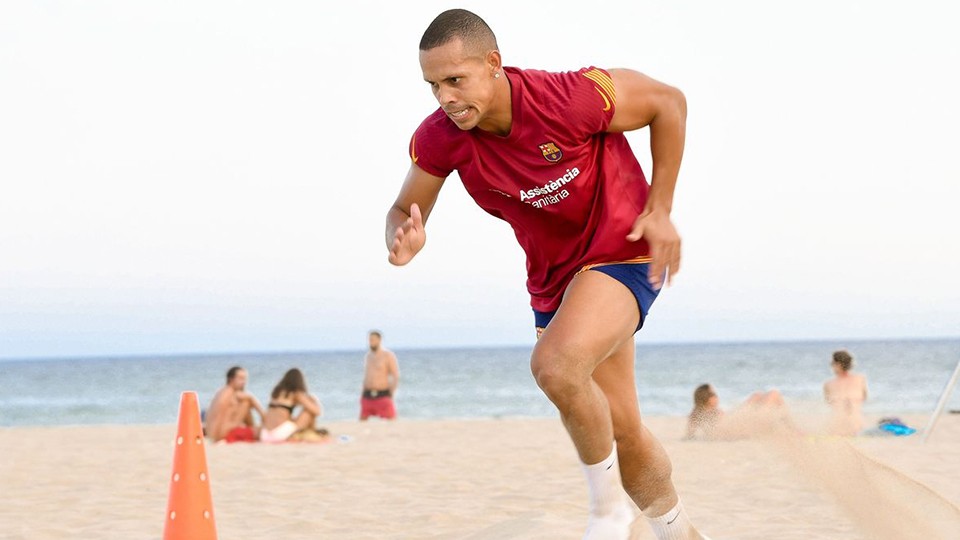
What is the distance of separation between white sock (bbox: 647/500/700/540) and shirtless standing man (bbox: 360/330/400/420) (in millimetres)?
11939

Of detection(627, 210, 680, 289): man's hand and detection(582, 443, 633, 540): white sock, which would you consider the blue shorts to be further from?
detection(582, 443, 633, 540): white sock

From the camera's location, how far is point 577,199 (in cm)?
420

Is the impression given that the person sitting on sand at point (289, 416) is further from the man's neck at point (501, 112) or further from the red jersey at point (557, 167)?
the man's neck at point (501, 112)

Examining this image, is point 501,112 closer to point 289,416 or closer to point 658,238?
point 658,238

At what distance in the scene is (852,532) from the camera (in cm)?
582

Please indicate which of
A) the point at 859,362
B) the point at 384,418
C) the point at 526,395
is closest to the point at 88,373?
the point at 526,395

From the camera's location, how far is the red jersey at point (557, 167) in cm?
412

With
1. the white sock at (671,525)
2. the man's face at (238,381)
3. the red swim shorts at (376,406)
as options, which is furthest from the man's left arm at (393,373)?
the white sock at (671,525)

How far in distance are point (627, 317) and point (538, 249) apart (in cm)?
49

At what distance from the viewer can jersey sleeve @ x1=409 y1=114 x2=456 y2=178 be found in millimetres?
4301

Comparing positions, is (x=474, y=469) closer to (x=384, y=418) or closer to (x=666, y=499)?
(x=666, y=499)

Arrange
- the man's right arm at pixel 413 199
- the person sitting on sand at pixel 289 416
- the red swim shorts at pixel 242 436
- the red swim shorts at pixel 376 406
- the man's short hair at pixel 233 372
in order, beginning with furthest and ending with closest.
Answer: the red swim shorts at pixel 376 406 < the man's short hair at pixel 233 372 < the red swim shorts at pixel 242 436 < the person sitting on sand at pixel 289 416 < the man's right arm at pixel 413 199

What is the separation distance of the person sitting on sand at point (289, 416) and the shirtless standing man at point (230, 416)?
10.1 inches

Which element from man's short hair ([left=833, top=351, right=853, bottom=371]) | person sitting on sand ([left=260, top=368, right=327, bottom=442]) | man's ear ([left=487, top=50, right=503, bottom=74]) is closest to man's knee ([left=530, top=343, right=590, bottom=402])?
man's ear ([left=487, top=50, right=503, bottom=74])
